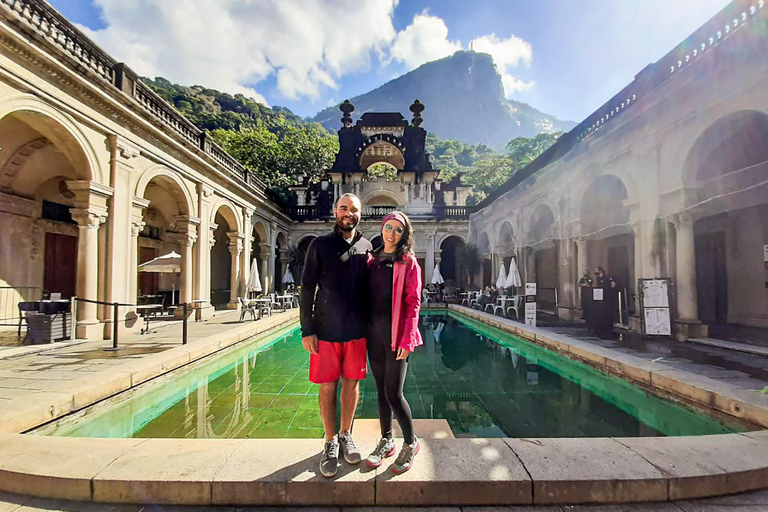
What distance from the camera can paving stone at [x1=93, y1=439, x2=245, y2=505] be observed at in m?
2.06

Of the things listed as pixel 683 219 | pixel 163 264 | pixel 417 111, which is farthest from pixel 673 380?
pixel 417 111

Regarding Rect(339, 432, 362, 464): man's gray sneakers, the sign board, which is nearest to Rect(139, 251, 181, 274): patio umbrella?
Rect(339, 432, 362, 464): man's gray sneakers

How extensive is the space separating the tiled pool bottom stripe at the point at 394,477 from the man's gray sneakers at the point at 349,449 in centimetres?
5

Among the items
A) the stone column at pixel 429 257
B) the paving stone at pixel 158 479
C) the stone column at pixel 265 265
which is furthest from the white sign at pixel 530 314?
the stone column at pixel 265 265

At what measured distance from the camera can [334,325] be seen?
2244 millimetres

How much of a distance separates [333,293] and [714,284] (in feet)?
38.9

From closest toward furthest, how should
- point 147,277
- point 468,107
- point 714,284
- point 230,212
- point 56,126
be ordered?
point 56,126 < point 714,284 < point 230,212 < point 147,277 < point 468,107

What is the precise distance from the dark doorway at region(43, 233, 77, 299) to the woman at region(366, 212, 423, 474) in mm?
11661

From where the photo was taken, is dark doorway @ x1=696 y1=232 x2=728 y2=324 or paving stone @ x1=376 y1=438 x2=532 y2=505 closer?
paving stone @ x1=376 y1=438 x2=532 y2=505

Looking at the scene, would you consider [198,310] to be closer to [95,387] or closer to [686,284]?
[95,387]

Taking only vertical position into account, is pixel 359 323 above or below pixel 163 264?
below

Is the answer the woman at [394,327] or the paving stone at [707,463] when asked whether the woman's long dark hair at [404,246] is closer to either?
the woman at [394,327]

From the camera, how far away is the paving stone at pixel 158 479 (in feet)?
6.75

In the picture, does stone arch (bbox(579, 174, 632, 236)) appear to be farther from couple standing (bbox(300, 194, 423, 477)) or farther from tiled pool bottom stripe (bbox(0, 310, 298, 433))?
tiled pool bottom stripe (bbox(0, 310, 298, 433))
